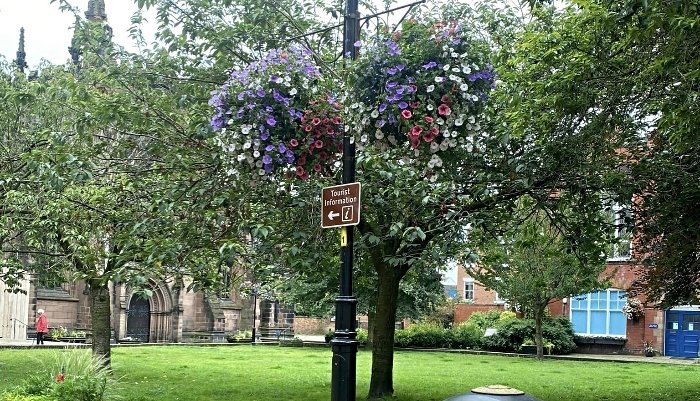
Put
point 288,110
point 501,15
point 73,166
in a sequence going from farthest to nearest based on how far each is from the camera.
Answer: point 501,15, point 73,166, point 288,110

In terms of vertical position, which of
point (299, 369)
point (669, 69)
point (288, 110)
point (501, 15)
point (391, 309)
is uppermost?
point (501, 15)

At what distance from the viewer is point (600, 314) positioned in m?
41.6

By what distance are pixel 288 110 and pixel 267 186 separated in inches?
61.8

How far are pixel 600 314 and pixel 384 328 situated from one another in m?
28.8

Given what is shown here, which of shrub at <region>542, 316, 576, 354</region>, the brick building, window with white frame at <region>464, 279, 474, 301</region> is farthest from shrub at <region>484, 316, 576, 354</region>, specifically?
window with white frame at <region>464, 279, 474, 301</region>

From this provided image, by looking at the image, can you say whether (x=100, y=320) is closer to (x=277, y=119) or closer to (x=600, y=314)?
(x=277, y=119)

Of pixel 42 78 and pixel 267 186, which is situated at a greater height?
pixel 42 78

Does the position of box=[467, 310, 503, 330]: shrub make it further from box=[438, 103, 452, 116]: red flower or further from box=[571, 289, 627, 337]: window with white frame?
box=[438, 103, 452, 116]: red flower

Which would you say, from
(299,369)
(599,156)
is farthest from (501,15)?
(299,369)

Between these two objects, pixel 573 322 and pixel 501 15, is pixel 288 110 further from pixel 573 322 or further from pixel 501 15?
pixel 573 322

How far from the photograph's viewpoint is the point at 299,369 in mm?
24641

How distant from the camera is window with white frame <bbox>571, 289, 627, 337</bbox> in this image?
135ft

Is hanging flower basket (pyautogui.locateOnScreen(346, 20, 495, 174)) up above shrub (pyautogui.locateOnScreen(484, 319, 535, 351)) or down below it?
above

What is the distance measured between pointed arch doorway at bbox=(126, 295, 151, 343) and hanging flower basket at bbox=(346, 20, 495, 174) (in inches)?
1537
